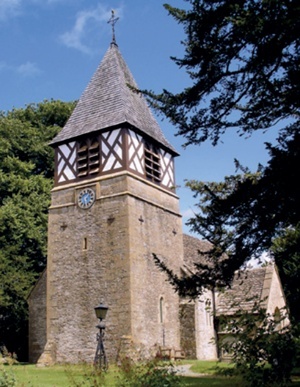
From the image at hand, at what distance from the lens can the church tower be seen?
64.7 ft

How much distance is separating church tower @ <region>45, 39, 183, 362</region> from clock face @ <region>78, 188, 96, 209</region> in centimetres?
4

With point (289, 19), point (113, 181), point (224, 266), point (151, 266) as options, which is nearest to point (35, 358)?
point (151, 266)

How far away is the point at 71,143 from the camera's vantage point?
74.8 feet

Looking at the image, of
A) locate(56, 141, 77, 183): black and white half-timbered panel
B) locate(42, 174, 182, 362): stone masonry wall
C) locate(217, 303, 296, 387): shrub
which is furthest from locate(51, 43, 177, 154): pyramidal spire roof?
locate(217, 303, 296, 387): shrub

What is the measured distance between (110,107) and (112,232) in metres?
5.88

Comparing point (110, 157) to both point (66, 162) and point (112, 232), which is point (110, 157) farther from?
point (112, 232)

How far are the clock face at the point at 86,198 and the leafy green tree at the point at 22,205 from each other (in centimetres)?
627

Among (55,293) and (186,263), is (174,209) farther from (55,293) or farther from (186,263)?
(55,293)

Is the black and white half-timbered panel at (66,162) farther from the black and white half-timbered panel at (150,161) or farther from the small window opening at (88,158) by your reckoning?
the black and white half-timbered panel at (150,161)

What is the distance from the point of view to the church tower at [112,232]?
19734mm

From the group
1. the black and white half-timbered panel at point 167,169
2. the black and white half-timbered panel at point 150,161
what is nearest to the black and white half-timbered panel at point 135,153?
the black and white half-timbered panel at point 150,161

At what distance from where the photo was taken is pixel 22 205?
2734 cm

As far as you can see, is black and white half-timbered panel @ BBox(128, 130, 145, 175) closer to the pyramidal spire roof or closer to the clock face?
the pyramidal spire roof

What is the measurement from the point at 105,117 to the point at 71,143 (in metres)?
2.04
